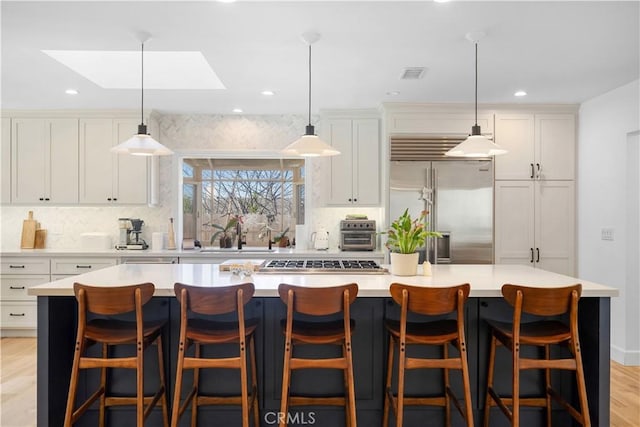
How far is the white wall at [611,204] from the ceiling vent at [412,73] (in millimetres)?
1996

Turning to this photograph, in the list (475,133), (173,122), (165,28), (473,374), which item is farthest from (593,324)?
(173,122)

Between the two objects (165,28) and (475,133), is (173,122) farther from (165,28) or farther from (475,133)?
(475,133)

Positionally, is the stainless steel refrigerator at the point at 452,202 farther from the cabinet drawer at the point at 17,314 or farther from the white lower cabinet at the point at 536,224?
the cabinet drawer at the point at 17,314

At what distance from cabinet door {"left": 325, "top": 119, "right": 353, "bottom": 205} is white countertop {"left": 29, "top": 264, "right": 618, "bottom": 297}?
189 cm

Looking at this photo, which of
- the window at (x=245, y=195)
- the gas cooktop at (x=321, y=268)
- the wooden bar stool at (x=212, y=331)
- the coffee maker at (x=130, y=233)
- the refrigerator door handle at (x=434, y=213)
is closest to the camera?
the wooden bar stool at (x=212, y=331)

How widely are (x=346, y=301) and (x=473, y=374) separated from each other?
1.05 m

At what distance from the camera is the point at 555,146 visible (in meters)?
4.57

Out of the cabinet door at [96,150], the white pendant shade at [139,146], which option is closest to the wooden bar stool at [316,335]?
the white pendant shade at [139,146]

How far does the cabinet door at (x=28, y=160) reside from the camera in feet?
15.7

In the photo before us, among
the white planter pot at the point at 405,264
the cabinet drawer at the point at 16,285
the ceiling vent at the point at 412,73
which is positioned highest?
the ceiling vent at the point at 412,73

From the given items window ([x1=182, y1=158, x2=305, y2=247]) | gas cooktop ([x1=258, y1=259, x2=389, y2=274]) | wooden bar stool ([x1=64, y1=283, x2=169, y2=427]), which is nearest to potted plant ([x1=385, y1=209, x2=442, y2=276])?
gas cooktop ([x1=258, y1=259, x2=389, y2=274])

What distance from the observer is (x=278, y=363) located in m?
2.55

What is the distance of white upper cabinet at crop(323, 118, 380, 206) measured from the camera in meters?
4.79

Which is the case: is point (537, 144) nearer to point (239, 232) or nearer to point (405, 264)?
point (405, 264)
